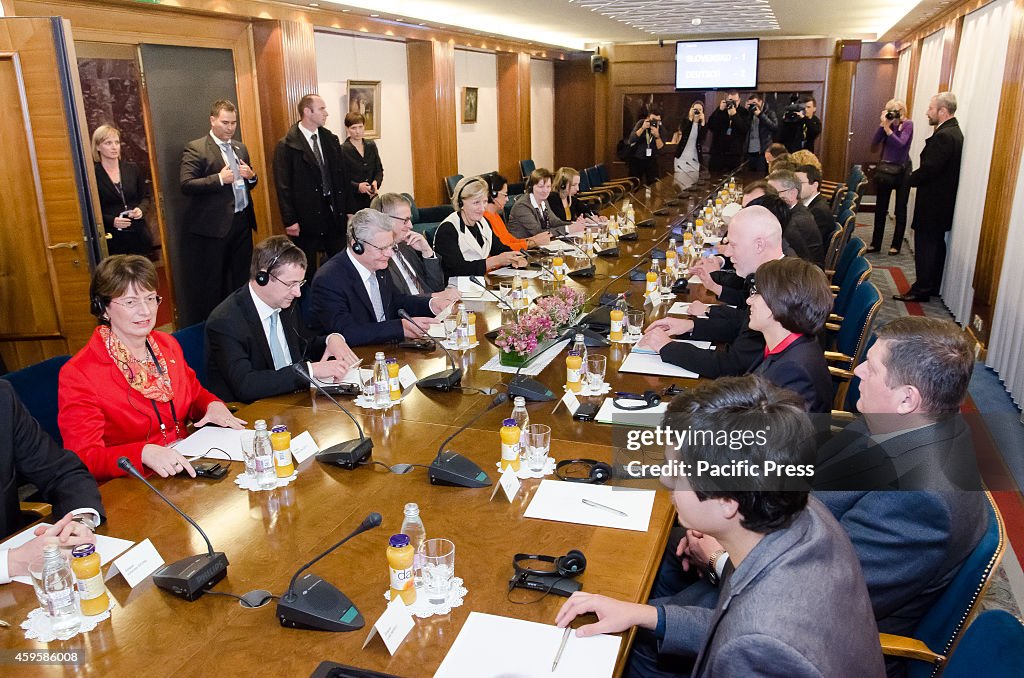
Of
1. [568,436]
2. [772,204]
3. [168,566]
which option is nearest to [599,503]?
[568,436]

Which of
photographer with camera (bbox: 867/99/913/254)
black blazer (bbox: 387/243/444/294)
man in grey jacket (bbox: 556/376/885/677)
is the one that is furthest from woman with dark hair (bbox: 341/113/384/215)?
man in grey jacket (bbox: 556/376/885/677)

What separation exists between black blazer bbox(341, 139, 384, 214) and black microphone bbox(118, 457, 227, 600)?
5824mm

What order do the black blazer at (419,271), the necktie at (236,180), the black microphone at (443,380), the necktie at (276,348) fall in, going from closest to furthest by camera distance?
the black microphone at (443,380) → the necktie at (276,348) → the black blazer at (419,271) → the necktie at (236,180)

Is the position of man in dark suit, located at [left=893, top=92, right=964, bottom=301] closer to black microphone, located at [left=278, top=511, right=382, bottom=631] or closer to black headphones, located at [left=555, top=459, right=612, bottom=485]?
black headphones, located at [left=555, top=459, right=612, bottom=485]

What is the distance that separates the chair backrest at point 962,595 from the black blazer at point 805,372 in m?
0.79

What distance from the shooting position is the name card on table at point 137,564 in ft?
5.87

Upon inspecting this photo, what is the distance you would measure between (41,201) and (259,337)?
2.12 m

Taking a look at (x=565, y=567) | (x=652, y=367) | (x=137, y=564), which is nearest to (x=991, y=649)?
(x=565, y=567)

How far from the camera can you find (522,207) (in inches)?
271

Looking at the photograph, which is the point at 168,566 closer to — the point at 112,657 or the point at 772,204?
the point at 112,657

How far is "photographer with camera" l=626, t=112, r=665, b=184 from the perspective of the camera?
44.3 ft

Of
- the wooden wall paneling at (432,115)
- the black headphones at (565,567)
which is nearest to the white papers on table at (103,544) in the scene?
the black headphones at (565,567)

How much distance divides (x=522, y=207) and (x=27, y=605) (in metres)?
5.57

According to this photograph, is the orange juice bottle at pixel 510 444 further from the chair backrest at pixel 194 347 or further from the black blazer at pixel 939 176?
the black blazer at pixel 939 176
